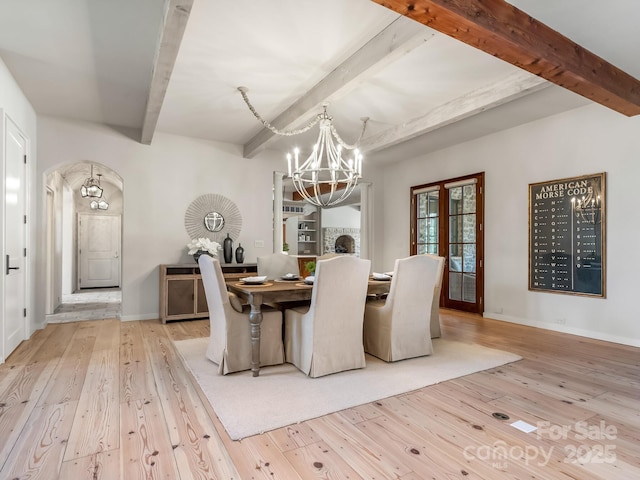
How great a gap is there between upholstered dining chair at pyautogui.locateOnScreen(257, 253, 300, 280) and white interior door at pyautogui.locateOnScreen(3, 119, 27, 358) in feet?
7.67

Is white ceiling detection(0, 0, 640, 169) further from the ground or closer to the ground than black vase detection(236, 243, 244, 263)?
further from the ground

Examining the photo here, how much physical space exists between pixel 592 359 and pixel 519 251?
1794mm

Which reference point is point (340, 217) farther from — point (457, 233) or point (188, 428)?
point (188, 428)

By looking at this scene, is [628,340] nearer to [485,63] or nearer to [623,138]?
[623,138]

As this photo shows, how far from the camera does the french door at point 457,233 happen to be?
5.30 metres

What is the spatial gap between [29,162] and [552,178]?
6.21 meters

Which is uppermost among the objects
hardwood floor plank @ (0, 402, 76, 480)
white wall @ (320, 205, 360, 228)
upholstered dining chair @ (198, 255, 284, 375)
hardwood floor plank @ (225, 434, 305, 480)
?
white wall @ (320, 205, 360, 228)

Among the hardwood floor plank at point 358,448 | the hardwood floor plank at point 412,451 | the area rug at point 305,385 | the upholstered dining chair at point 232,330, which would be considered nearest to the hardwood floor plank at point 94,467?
the area rug at point 305,385

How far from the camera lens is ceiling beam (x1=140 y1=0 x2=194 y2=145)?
206 centimetres

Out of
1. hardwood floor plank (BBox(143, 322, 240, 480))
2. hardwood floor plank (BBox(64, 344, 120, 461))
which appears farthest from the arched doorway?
hardwood floor plank (BBox(143, 322, 240, 480))

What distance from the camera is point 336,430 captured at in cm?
200

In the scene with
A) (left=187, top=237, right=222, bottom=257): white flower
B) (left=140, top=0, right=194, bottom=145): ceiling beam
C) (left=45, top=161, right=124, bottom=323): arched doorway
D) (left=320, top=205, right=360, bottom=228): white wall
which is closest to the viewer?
(left=140, top=0, right=194, bottom=145): ceiling beam

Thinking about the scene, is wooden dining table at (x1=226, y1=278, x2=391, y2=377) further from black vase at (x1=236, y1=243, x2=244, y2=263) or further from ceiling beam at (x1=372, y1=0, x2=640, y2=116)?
black vase at (x1=236, y1=243, x2=244, y2=263)

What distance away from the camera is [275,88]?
11.9ft
